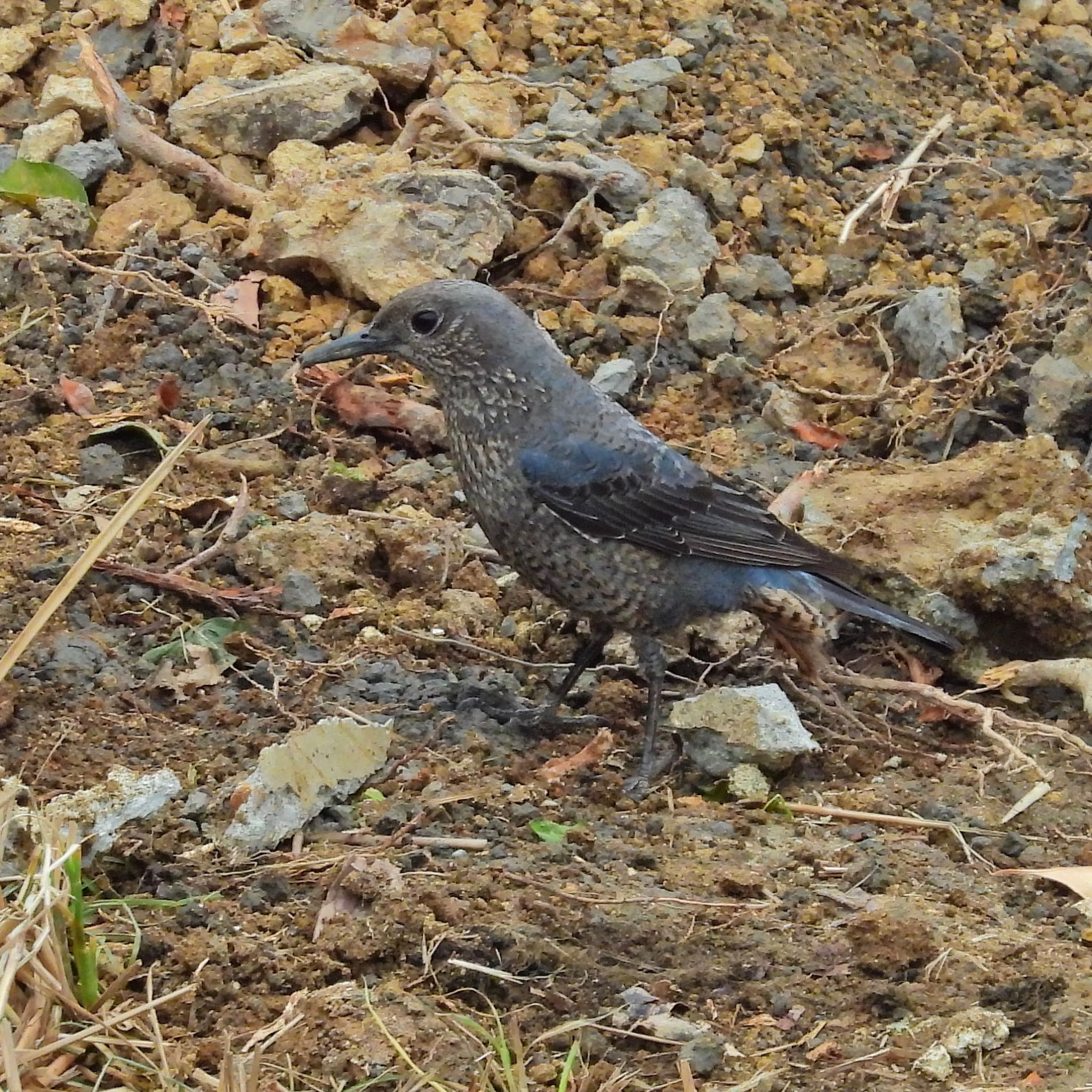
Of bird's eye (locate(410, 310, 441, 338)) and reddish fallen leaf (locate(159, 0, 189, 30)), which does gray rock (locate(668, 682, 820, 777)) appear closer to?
bird's eye (locate(410, 310, 441, 338))

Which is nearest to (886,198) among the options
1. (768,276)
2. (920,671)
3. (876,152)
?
(876,152)

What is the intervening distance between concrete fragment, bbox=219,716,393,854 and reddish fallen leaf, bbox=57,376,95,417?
1.74 m

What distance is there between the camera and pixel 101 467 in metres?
4.80

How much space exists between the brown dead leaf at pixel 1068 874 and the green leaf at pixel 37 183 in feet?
12.6

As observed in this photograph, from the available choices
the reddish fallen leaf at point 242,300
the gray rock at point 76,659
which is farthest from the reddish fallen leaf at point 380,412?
the gray rock at point 76,659

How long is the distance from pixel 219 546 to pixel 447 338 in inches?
32.4

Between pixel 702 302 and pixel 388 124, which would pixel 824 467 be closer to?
pixel 702 302

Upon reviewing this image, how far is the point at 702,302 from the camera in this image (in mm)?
5699

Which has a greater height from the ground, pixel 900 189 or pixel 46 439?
pixel 900 189

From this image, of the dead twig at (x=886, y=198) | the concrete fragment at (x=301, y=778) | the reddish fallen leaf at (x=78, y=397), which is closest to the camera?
the concrete fragment at (x=301, y=778)

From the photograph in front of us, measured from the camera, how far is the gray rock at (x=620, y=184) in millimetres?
5867

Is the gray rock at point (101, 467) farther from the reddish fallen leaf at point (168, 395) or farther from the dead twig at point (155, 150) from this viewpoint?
the dead twig at point (155, 150)

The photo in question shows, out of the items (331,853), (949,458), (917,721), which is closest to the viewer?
(331,853)

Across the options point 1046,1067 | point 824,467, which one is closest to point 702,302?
point 824,467
